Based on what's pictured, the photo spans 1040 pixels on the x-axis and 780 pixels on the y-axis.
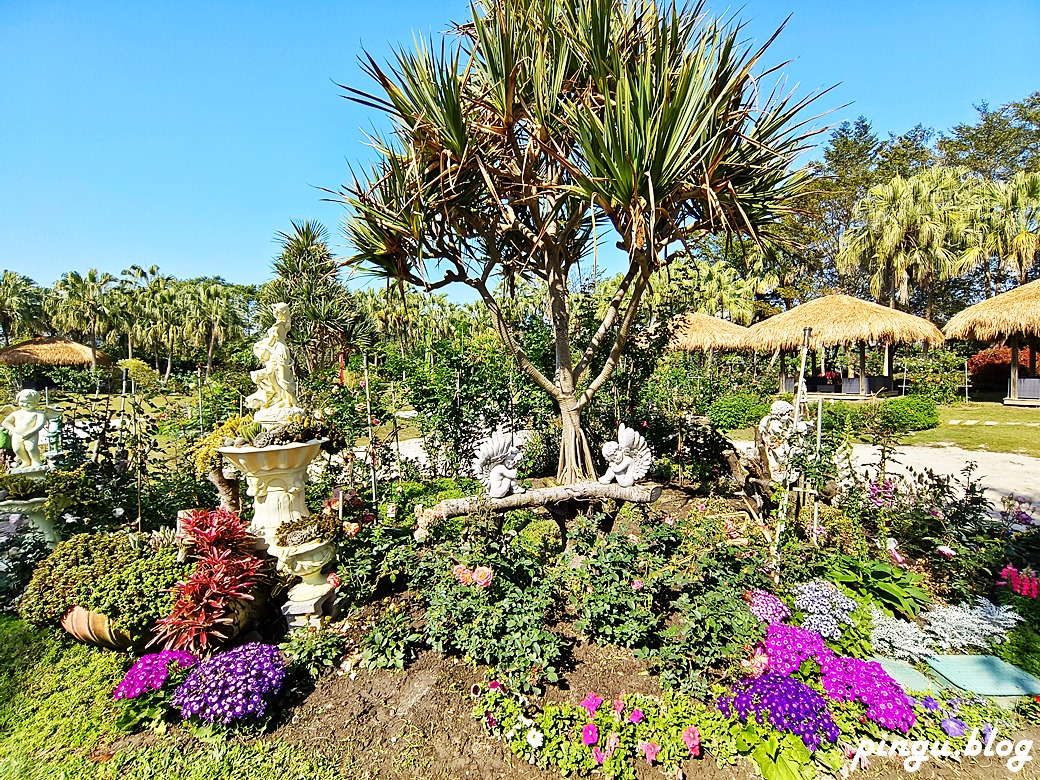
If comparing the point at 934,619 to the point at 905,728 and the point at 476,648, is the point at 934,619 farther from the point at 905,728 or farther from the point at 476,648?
the point at 476,648

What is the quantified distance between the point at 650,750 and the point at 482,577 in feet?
4.21

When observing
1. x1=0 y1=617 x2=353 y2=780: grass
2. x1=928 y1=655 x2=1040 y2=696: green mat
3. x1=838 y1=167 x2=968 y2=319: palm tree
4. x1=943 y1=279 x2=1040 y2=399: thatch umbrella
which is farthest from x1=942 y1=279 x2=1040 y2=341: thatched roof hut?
→ x1=0 y1=617 x2=353 y2=780: grass

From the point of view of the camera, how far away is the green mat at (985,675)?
8.75 ft

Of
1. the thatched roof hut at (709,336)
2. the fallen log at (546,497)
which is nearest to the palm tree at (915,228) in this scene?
the thatched roof hut at (709,336)

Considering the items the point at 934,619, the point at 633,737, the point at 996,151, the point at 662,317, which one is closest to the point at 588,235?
the point at 662,317

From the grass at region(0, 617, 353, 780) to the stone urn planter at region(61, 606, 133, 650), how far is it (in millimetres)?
144

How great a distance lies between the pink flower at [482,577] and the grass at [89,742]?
3.69ft

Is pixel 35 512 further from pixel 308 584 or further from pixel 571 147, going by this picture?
pixel 571 147

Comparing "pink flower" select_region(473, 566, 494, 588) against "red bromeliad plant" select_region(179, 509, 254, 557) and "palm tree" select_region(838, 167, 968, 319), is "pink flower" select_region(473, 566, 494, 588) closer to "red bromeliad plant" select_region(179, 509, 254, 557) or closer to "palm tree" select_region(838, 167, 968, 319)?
"red bromeliad plant" select_region(179, 509, 254, 557)

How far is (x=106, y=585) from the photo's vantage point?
309 cm

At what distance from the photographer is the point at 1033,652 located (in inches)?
115

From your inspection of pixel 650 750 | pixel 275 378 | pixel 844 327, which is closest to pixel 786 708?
pixel 650 750

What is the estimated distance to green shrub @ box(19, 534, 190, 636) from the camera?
3020 millimetres

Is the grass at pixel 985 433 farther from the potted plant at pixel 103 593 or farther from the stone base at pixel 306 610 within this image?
the potted plant at pixel 103 593
